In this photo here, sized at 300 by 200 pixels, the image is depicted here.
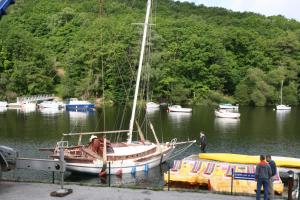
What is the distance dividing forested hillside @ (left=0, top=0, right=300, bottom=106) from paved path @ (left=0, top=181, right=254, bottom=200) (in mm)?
104015

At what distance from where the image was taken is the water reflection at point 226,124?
239 ft

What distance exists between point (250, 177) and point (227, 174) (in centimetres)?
332

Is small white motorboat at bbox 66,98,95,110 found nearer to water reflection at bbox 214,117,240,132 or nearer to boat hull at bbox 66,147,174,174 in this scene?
water reflection at bbox 214,117,240,132

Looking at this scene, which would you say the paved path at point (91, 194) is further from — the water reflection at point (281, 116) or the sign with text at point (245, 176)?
the water reflection at point (281, 116)

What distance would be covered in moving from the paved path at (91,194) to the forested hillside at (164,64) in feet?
341

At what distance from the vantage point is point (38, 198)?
62.3ft

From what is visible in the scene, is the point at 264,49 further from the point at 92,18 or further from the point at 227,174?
the point at 227,174

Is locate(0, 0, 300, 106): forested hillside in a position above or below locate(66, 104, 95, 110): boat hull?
above

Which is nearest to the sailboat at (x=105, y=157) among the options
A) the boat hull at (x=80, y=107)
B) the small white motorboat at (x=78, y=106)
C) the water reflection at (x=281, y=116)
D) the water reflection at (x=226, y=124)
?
the water reflection at (x=226, y=124)

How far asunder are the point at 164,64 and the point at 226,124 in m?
61.4

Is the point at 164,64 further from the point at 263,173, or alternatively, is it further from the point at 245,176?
the point at 263,173

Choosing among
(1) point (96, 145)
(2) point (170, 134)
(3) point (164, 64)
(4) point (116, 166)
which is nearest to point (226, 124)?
(2) point (170, 134)

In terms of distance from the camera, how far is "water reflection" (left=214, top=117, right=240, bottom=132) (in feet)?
239

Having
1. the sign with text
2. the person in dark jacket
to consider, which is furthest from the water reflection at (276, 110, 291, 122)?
the person in dark jacket
